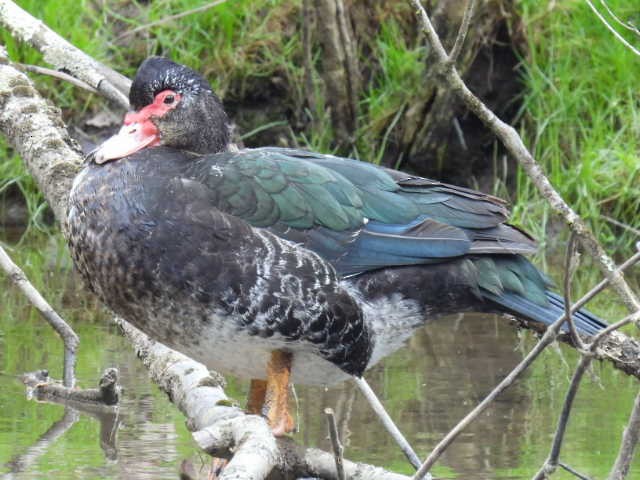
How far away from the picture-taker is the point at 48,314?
4.38 metres

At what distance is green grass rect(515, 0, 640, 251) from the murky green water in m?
1.53

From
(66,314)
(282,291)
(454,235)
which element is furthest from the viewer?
(66,314)

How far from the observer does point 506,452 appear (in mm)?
4160

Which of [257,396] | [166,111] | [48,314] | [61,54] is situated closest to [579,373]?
[257,396]

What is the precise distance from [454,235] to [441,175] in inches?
151

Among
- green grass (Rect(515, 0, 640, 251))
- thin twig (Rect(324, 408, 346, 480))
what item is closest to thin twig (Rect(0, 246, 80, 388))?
thin twig (Rect(324, 408, 346, 480))

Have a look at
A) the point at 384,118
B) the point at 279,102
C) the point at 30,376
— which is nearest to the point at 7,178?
the point at 279,102

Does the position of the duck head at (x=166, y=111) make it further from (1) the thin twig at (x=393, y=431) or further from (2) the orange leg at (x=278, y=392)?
(1) the thin twig at (x=393, y=431)

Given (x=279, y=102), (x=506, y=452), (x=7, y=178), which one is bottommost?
(x=506, y=452)

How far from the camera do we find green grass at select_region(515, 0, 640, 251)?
23.0ft

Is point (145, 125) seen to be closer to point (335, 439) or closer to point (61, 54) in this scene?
point (61, 54)

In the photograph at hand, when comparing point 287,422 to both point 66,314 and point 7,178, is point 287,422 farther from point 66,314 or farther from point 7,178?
point 7,178

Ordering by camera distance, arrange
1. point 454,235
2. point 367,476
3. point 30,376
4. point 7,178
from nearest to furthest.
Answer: point 367,476 < point 454,235 < point 30,376 < point 7,178

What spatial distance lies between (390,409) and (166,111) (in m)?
1.46
